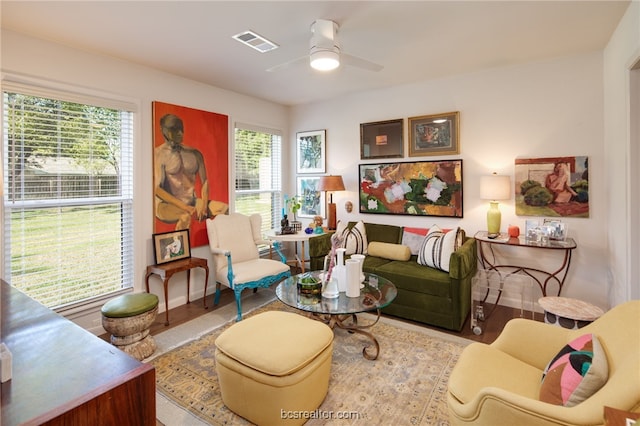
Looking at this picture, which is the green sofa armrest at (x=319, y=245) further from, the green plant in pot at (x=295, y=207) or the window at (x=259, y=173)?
the window at (x=259, y=173)

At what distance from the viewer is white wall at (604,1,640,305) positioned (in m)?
2.32

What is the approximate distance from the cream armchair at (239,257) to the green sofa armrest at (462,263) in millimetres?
1830

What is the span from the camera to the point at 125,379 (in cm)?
97

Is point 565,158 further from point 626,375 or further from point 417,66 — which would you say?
point 626,375

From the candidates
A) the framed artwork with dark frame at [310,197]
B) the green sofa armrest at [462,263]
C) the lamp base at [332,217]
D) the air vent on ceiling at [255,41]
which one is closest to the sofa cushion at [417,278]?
the green sofa armrest at [462,263]

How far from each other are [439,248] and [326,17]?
7.80 ft

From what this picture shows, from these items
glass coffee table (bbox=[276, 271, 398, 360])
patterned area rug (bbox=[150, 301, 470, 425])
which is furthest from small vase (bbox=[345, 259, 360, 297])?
patterned area rug (bbox=[150, 301, 470, 425])

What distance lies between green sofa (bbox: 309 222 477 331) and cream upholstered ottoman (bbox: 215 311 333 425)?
1403 mm

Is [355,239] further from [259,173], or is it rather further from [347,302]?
[259,173]

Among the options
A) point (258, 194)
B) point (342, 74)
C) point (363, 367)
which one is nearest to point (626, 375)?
point (363, 367)

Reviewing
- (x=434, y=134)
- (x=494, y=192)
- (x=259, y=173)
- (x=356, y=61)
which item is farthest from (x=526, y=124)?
(x=259, y=173)

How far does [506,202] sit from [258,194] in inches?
130

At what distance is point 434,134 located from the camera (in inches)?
154

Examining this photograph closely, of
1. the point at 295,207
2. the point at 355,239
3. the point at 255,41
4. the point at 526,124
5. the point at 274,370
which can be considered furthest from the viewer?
the point at 295,207
